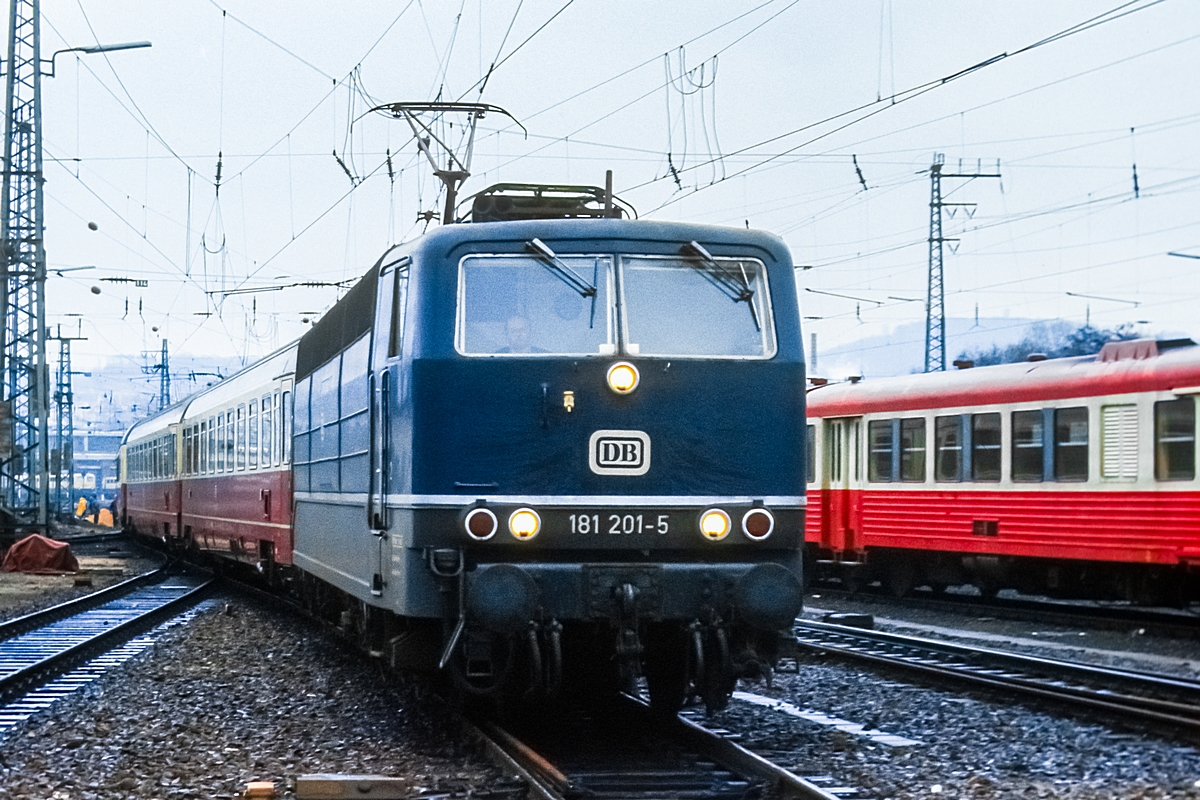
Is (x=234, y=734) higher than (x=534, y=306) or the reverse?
the reverse

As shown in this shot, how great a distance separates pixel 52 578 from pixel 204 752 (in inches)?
796

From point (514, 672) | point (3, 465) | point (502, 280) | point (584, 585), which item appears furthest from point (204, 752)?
point (3, 465)

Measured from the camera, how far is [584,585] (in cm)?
855

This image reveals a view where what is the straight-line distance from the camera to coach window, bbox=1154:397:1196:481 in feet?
53.4

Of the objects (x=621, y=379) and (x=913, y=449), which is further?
(x=913, y=449)

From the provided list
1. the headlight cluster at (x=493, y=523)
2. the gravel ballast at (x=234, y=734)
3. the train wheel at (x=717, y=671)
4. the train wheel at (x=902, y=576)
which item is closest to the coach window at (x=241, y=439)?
the gravel ballast at (x=234, y=734)

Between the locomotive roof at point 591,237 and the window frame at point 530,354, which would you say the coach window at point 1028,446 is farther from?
the window frame at point 530,354

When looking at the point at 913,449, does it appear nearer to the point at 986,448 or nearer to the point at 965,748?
the point at 986,448

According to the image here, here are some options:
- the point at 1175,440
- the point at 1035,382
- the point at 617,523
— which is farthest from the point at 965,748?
the point at 1035,382

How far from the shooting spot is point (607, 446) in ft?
29.2

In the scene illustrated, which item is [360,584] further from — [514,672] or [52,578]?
[52,578]

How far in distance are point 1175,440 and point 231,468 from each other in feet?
39.2

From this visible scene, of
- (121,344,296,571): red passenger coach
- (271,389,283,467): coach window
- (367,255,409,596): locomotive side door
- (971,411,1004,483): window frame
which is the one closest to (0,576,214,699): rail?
(121,344,296,571): red passenger coach

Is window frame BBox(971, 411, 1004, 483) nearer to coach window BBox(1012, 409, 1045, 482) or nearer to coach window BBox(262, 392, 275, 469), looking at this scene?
coach window BBox(1012, 409, 1045, 482)
